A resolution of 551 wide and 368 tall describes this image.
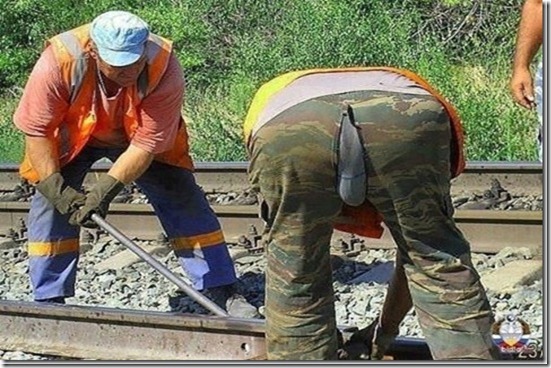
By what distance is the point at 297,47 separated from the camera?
1244 centimetres

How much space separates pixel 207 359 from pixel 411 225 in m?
1.43

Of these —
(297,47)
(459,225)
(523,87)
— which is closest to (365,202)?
(523,87)

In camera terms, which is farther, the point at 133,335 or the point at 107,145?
the point at 107,145

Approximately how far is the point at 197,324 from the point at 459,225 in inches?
92.9

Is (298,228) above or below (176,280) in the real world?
above

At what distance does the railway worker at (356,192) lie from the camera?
13.4ft

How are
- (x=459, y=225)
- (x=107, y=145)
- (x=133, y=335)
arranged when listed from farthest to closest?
(x=459, y=225) → (x=107, y=145) → (x=133, y=335)

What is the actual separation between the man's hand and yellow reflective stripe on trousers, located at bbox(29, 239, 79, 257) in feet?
8.75

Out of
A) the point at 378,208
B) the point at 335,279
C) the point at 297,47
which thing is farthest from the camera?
the point at 297,47

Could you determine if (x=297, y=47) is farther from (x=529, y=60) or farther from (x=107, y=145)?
(x=529, y=60)

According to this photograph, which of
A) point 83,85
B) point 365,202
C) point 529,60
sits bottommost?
point 83,85

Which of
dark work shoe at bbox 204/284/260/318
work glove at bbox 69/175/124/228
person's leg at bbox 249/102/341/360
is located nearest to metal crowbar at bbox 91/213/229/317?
work glove at bbox 69/175/124/228

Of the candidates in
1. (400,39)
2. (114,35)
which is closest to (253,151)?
(114,35)

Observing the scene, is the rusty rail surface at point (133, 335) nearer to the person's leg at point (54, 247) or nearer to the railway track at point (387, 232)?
the person's leg at point (54, 247)
